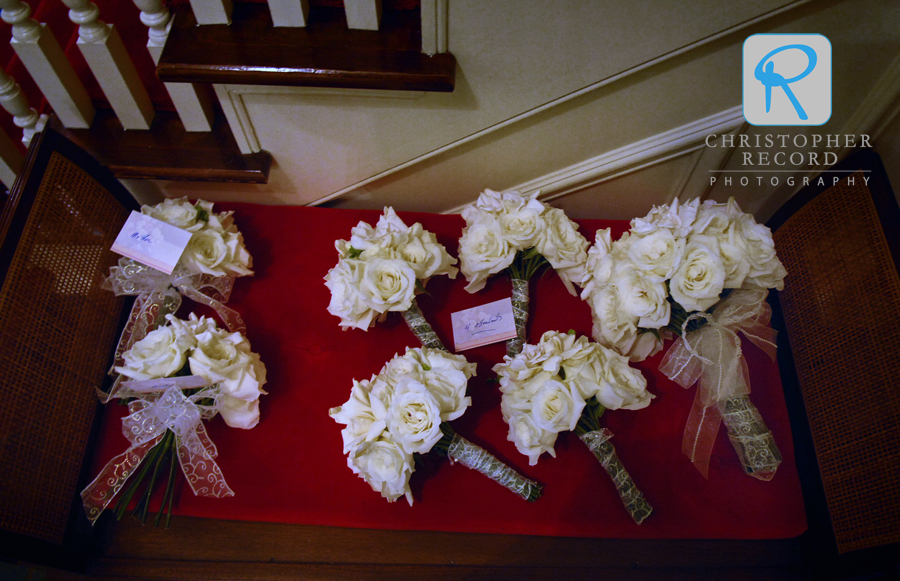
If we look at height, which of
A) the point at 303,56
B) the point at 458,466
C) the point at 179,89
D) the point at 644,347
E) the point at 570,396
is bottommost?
the point at 458,466

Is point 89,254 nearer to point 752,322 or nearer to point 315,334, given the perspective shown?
point 315,334

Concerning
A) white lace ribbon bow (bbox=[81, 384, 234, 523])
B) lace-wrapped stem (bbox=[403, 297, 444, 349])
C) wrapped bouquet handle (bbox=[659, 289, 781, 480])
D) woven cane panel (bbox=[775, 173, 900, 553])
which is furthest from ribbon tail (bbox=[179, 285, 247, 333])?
woven cane panel (bbox=[775, 173, 900, 553])

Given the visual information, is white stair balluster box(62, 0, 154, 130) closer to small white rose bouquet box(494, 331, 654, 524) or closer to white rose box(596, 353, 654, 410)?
small white rose bouquet box(494, 331, 654, 524)

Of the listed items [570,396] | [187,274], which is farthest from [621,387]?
[187,274]

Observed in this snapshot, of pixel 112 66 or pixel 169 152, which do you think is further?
pixel 169 152

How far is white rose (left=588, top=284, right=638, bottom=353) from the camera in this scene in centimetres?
122

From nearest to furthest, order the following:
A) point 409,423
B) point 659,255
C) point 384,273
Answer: point 409,423 < point 659,255 < point 384,273

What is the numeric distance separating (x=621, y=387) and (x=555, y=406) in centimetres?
17

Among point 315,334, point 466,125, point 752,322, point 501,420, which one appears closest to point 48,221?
point 315,334

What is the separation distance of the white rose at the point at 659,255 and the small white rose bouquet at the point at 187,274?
3.36 feet

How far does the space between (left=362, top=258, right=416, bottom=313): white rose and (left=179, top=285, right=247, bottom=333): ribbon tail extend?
0.39 m

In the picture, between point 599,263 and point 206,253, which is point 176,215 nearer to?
point 206,253

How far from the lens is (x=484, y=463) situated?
1188 millimetres

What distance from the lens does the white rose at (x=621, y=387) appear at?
3.81ft
